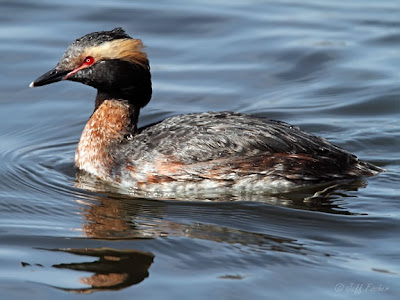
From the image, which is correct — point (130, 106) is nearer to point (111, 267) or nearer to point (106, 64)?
point (106, 64)

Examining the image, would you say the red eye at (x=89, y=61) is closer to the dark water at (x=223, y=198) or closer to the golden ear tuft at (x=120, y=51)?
the golden ear tuft at (x=120, y=51)

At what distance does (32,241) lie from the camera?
7.66m

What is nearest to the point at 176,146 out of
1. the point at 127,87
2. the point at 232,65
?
the point at 127,87

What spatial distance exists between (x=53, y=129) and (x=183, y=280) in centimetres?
469

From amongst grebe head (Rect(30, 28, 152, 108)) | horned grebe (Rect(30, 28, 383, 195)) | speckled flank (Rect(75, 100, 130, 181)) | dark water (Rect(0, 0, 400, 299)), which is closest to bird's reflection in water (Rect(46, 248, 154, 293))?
dark water (Rect(0, 0, 400, 299))

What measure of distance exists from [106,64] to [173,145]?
119 cm

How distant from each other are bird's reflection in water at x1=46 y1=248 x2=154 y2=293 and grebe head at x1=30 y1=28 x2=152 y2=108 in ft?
8.44

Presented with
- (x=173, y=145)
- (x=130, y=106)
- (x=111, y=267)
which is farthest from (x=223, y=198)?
(x=111, y=267)

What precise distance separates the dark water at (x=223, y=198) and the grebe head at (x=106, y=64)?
42.4 inches

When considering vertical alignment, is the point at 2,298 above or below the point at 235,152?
below

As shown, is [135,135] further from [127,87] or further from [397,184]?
[397,184]

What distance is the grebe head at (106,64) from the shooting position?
934 cm

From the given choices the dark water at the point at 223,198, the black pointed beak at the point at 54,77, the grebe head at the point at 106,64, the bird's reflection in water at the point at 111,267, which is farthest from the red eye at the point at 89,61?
the bird's reflection in water at the point at 111,267

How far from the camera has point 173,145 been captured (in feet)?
29.6
